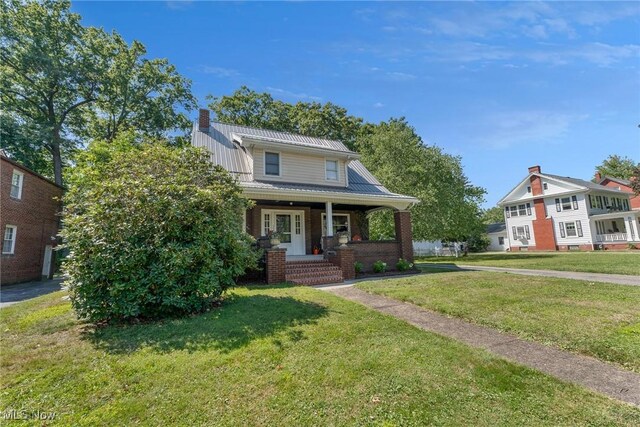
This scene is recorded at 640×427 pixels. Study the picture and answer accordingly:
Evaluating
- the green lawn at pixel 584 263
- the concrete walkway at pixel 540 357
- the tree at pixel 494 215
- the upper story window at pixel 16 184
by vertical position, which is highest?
the tree at pixel 494 215

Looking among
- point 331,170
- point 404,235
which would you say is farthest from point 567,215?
point 331,170

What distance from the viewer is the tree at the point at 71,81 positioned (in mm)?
20031

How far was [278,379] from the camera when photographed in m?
3.17

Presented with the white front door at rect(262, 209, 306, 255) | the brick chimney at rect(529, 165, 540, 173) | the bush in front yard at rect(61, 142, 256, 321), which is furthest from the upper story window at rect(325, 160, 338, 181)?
the brick chimney at rect(529, 165, 540, 173)

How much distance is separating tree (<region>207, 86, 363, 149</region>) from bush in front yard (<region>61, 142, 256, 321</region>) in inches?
1003

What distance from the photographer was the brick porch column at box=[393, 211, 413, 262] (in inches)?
512

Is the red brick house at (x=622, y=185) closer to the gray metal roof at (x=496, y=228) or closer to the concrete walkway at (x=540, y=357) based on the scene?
the gray metal roof at (x=496, y=228)

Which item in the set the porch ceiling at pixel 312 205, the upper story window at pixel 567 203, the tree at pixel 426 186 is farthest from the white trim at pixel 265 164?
the upper story window at pixel 567 203

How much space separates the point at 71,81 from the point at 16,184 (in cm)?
1246

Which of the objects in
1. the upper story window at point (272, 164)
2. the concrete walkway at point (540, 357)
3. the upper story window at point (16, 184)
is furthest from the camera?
the upper story window at point (16, 184)

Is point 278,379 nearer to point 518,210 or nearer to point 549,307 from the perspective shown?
point 549,307

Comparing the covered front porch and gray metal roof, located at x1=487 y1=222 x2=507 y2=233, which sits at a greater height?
gray metal roof, located at x1=487 y1=222 x2=507 y2=233

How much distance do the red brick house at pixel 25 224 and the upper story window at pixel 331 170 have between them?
12.1 meters

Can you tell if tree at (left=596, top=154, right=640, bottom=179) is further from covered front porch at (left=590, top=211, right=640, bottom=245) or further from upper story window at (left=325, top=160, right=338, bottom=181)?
upper story window at (left=325, top=160, right=338, bottom=181)
